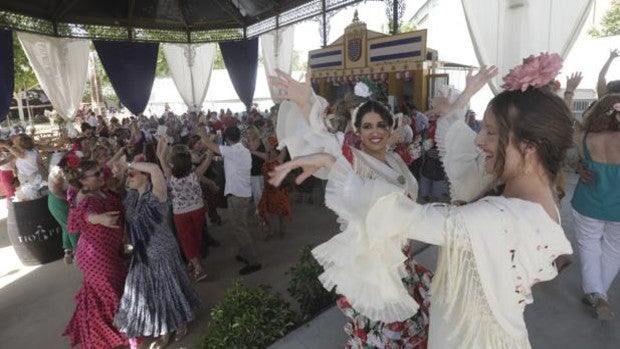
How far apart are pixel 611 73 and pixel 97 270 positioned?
10.5m

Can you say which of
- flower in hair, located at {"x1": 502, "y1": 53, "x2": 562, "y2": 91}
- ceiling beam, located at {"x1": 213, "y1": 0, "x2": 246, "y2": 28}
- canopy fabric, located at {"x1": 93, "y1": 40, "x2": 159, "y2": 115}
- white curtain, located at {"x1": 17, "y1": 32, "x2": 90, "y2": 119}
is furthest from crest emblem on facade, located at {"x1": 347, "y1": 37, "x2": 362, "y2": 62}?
flower in hair, located at {"x1": 502, "y1": 53, "x2": 562, "y2": 91}

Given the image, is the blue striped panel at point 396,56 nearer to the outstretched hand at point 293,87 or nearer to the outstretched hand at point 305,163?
the outstretched hand at point 293,87

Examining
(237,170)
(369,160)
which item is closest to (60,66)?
(237,170)

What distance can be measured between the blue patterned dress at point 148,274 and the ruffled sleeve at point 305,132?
1.34 m

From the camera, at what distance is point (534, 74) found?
100cm

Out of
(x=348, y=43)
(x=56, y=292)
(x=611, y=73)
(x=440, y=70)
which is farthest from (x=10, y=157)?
(x=611, y=73)

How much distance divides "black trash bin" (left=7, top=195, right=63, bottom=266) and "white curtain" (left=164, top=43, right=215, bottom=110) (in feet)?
29.7

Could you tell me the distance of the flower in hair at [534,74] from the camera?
3.26ft

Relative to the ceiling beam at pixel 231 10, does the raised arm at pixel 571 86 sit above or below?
below

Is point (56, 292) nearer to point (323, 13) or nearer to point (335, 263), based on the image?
point (335, 263)

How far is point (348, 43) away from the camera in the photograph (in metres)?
10.7

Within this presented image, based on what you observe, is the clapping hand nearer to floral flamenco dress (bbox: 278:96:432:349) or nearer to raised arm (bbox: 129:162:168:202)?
floral flamenco dress (bbox: 278:96:432:349)

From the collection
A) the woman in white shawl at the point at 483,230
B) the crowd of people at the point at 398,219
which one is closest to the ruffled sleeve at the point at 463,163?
the crowd of people at the point at 398,219

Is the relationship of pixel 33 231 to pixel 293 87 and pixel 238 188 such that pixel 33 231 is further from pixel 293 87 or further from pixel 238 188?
pixel 293 87
